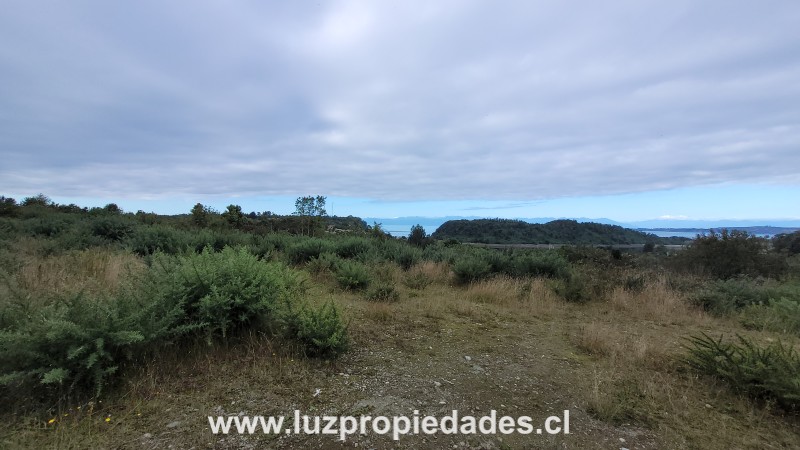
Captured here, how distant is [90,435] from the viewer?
99.5 inches

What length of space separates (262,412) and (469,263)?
6625mm

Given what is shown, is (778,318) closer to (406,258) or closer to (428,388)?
(428,388)

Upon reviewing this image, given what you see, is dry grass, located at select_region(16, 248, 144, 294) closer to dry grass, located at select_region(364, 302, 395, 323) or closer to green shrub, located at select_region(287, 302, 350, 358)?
green shrub, located at select_region(287, 302, 350, 358)

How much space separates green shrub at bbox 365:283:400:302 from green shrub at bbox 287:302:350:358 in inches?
93.8

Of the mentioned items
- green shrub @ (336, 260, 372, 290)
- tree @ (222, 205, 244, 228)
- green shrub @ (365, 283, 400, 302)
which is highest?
tree @ (222, 205, 244, 228)

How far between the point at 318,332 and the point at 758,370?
4.05 meters

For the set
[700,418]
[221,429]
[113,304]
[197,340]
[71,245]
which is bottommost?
[700,418]

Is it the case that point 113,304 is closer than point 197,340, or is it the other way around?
point 113,304

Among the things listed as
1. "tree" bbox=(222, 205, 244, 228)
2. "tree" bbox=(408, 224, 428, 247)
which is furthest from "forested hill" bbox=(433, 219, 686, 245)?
"tree" bbox=(222, 205, 244, 228)

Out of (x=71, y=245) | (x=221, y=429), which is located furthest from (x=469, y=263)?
(x=71, y=245)

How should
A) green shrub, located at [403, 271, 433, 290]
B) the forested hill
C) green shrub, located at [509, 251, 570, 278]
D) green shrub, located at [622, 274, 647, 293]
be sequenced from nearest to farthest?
green shrub, located at [403, 271, 433, 290]
green shrub, located at [622, 274, 647, 293]
green shrub, located at [509, 251, 570, 278]
the forested hill

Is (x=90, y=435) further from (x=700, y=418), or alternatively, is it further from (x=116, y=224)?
(x=116, y=224)

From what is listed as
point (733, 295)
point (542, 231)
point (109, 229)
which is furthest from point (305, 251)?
point (542, 231)

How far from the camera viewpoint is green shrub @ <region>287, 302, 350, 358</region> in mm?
3838
